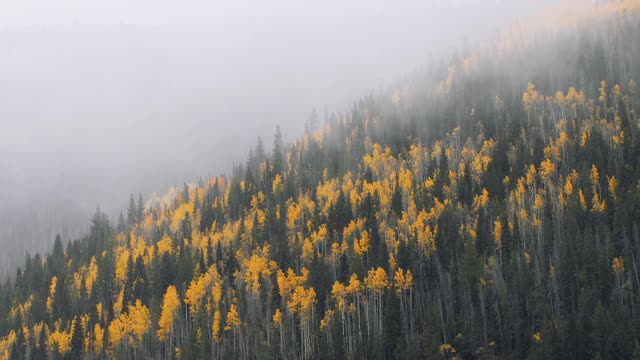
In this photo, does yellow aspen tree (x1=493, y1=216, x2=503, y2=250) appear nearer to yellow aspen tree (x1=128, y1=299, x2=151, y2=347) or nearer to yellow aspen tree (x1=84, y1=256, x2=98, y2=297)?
yellow aspen tree (x1=128, y1=299, x2=151, y2=347)

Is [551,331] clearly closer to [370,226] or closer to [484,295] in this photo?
[484,295]

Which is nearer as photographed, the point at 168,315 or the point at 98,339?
the point at 168,315

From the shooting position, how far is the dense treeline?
330ft

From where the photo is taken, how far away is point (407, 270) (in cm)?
12044

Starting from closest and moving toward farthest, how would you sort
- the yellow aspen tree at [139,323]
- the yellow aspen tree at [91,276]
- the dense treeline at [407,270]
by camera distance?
the dense treeline at [407,270] < the yellow aspen tree at [139,323] < the yellow aspen tree at [91,276]

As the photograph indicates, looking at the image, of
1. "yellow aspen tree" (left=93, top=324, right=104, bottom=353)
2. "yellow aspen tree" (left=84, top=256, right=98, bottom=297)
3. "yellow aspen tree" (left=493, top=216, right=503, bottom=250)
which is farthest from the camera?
"yellow aspen tree" (left=84, top=256, right=98, bottom=297)

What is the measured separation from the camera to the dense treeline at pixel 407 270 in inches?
3964

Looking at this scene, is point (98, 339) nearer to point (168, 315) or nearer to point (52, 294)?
point (168, 315)

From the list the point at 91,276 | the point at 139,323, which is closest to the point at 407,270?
the point at 139,323

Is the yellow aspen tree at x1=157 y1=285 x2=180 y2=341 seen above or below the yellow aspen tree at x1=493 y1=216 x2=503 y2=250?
below

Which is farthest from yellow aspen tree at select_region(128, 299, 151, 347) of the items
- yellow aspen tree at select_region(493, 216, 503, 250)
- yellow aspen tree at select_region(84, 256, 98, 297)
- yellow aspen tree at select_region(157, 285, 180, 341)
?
yellow aspen tree at select_region(493, 216, 503, 250)

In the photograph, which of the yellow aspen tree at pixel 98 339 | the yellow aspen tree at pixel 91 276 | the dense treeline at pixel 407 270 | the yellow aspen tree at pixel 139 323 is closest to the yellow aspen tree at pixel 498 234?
the dense treeline at pixel 407 270

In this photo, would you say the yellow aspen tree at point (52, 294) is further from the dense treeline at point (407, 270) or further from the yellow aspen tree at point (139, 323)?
the yellow aspen tree at point (139, 323)

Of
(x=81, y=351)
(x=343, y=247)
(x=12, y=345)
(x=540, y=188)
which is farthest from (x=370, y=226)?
(x=12, y=345)
